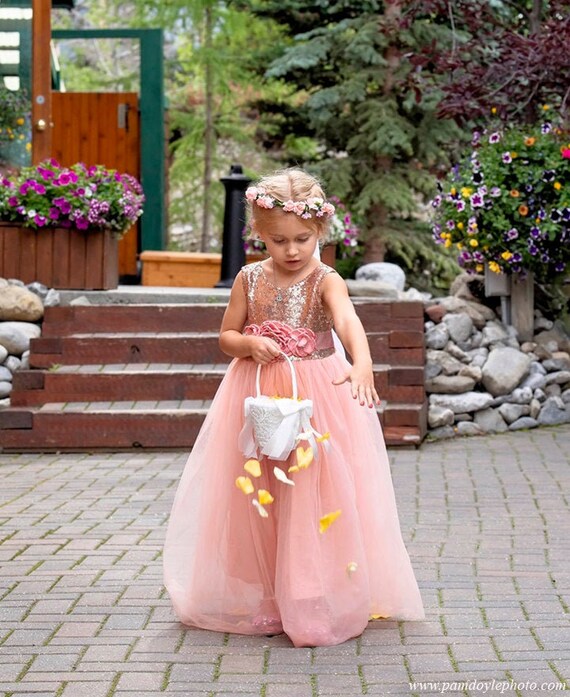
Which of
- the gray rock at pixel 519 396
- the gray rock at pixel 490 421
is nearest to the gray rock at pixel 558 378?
the gray rock at pixel 519 396

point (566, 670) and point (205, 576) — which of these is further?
point (205, 576)

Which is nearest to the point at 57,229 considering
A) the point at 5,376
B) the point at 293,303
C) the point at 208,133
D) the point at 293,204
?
the point at 5,376

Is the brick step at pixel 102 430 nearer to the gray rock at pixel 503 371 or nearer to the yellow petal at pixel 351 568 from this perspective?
the gray rock at pixel 503 371

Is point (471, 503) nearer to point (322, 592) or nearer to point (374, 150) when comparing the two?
point (322, 592)

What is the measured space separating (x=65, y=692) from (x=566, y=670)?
59.4 inches

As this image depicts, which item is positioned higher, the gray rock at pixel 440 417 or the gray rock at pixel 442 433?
the gray rock at pixel 440 417

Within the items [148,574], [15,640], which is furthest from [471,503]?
[15,640]

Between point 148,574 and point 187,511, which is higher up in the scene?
point 187,511

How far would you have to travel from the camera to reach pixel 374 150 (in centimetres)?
1447

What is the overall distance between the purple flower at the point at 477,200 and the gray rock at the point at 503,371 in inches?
42.3

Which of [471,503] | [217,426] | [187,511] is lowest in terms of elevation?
[471,503]

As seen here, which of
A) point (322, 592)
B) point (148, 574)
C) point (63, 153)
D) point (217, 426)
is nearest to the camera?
point (322, 592)

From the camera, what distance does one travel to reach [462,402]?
9.25 metres

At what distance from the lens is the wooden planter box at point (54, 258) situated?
1031 centimetres
